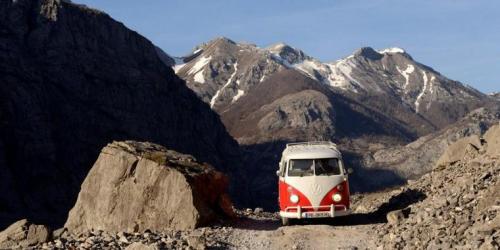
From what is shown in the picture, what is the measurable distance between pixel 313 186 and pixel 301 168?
3.52 feet

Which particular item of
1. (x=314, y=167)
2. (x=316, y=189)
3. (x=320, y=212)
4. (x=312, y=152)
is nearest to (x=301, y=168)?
(x=314, y=167)

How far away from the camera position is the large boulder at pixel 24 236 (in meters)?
21.2

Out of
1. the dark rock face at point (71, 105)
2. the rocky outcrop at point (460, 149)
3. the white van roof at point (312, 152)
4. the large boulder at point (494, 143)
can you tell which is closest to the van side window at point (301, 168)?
the white van roof at point (312, 152)

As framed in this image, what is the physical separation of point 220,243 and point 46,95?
128 metres

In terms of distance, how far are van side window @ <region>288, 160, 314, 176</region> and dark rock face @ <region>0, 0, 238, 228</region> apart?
86449 mm

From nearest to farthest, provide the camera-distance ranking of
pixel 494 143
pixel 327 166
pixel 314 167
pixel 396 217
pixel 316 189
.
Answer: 1. pixel 396 217
2. pixel 316 189
3. pixel 314 167
4. pixel 327 166
5. pixel 494 143

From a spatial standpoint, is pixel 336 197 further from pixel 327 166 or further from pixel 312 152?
pixel 312 152

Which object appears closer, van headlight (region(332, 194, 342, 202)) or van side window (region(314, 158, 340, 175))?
van headlight (region(332, 194, 342, 202))

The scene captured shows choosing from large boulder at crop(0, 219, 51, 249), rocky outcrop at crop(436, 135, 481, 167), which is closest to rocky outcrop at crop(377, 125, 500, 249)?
rocky outcrop at crop(436, 135, 481, 167)

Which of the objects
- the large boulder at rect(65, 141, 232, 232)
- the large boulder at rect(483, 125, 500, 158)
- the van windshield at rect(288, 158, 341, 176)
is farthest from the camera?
the large boulder at rect(483, 125, 500, 158)

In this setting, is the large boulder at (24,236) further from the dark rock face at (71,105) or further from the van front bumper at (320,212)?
the dark rock face at (71,105)

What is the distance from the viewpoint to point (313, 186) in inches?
942

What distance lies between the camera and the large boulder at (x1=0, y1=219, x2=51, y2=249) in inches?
834

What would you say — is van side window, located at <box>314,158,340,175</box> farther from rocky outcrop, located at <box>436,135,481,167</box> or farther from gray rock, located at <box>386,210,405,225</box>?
rocky outcrop, located at <box>436,135,481,167</box>
